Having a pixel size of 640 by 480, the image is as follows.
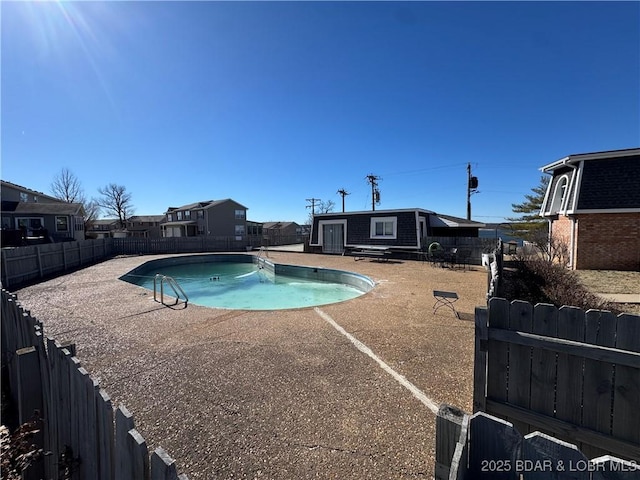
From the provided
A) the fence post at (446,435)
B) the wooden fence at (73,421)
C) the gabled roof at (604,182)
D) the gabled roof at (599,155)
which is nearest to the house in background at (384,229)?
the gabled roof at (599,155)

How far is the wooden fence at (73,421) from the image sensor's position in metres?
1.33

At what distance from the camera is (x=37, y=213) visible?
22.5 metres

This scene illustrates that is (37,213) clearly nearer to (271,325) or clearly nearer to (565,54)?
(271,325)

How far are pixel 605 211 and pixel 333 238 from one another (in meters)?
14.4

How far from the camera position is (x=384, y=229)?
60.2ft

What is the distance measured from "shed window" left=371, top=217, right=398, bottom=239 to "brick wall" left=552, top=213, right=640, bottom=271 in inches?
345

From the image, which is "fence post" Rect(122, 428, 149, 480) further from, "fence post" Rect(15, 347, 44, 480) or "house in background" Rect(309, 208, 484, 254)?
"house in background" Rect(309, 208, 484, 254)

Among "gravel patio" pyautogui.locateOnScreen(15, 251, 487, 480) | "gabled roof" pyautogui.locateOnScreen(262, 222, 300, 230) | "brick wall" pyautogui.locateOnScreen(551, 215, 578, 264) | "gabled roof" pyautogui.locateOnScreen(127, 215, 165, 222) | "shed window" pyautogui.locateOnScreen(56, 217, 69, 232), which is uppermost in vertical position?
"gabled roof" pyautogui.locateOnScreen(127, 215, 165, 222)

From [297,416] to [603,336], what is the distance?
2.72 metres

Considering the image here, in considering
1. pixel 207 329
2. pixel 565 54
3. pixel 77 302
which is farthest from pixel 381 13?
pixel 77 302

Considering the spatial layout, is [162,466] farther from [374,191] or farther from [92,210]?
[92,210]

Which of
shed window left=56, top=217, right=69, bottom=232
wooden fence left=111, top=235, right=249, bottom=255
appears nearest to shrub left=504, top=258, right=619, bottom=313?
wooden fence left=111, top=235, right=249, bottom=255

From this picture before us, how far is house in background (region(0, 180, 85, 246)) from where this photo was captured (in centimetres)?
2166

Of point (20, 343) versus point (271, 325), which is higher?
point (20, 343)
